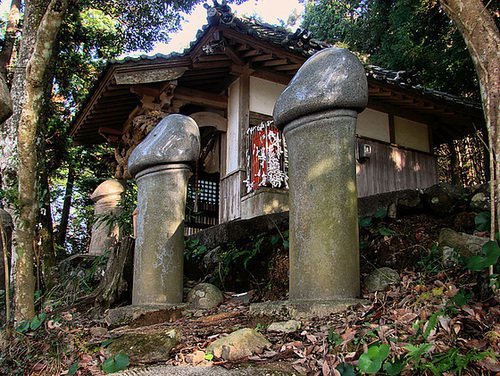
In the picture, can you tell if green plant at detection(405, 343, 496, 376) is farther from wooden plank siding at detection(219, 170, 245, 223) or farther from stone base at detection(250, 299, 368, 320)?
wooden plank siding at detection(219, 170, 245, 223)

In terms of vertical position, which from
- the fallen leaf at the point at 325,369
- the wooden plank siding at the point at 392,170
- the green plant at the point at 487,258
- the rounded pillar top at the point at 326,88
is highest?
the wooden plank siding at the point at 392,170

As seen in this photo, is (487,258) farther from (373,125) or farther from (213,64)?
(373,125)

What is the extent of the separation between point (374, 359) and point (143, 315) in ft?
8.03

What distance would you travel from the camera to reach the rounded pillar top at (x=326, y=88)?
3684 mm

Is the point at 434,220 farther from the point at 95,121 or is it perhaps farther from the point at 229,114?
the point at 95,121

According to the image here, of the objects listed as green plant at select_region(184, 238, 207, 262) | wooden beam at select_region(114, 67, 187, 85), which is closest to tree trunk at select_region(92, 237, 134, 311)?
green plant at select_region(184, 238, 207, 262)

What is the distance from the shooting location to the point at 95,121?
10.7 m

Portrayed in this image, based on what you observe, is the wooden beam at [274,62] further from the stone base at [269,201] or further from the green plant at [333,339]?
the green plant at [333,339]

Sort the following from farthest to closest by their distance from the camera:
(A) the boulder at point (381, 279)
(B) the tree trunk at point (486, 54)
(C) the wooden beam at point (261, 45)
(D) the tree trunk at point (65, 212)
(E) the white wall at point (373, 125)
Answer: (D) the tree trunk at point (65, 212) → (E) the white wall at point (373, 125) → (C) the wooden beam at point (261, 45) → (A) the boulder at point (381, 279) → (B) the tree trunk at point (486, 54)

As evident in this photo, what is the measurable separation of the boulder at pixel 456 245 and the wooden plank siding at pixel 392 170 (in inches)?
234

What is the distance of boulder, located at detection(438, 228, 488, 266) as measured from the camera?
3.42 m

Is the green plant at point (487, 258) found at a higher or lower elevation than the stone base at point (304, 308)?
higher

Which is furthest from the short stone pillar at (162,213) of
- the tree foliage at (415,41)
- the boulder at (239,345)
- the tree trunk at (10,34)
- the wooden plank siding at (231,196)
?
the tree trunk at (10,34)

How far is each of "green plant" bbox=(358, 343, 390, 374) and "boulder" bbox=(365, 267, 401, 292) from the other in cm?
143
